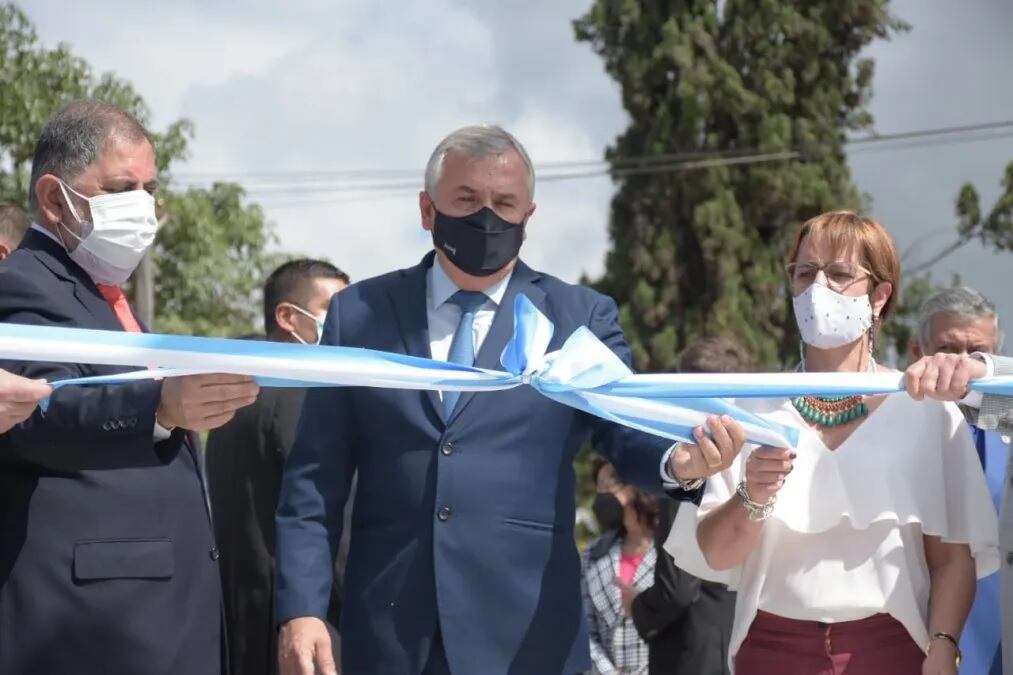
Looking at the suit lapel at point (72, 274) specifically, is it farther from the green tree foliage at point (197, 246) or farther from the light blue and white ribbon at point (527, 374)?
the green tree foliage at point (197, 246)

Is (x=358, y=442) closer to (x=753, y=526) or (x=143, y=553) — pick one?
(x=143, y=553)

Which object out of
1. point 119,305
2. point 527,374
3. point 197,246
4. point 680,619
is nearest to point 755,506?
point 527,374

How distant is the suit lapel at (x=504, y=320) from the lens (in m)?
3.85

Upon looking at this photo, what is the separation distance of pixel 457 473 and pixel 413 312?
1.63 feet

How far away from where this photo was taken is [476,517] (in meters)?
3.73

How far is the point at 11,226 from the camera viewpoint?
19.2 feet

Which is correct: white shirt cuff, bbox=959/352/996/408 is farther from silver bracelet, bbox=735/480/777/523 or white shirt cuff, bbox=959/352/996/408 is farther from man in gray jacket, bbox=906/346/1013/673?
silver bracelet, bbox=735/480/777/523

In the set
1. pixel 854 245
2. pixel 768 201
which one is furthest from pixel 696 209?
pixel 854 245

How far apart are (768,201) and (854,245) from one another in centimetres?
2027

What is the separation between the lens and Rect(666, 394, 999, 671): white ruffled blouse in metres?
3.90

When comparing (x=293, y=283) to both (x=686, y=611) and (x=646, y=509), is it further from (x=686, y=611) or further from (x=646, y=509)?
(x=686, y=611)

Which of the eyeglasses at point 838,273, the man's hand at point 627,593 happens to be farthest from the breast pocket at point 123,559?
the man's hand at point 627,593

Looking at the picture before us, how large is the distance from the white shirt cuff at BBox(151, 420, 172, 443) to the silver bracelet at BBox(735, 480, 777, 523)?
149 cm

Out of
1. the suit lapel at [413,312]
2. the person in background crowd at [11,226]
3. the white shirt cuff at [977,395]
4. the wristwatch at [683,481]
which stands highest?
the person in background crowd at [11,226]
